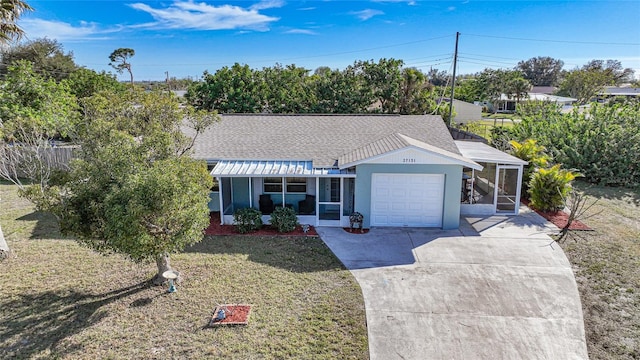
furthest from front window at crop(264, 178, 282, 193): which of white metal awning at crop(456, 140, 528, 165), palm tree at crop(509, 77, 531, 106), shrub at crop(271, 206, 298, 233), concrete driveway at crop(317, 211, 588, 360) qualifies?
palm tree at crop(509, 77, 531, 106)

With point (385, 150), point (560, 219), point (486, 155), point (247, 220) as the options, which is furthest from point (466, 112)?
point (247, 220)

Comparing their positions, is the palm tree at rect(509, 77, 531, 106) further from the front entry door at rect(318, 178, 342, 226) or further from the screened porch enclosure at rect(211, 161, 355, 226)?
the screened porch enclosure at rect(211, 161, 355, 226)

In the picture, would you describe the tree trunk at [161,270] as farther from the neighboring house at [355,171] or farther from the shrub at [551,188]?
the shrub at [551,188]

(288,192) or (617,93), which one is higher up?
(617,93)

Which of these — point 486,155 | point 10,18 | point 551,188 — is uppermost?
point 10,18

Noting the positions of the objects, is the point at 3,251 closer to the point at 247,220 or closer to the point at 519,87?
the point at 247,220

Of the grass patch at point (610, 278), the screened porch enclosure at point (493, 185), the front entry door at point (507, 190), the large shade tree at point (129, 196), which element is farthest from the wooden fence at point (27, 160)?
the front entry door at point (507, 190)
